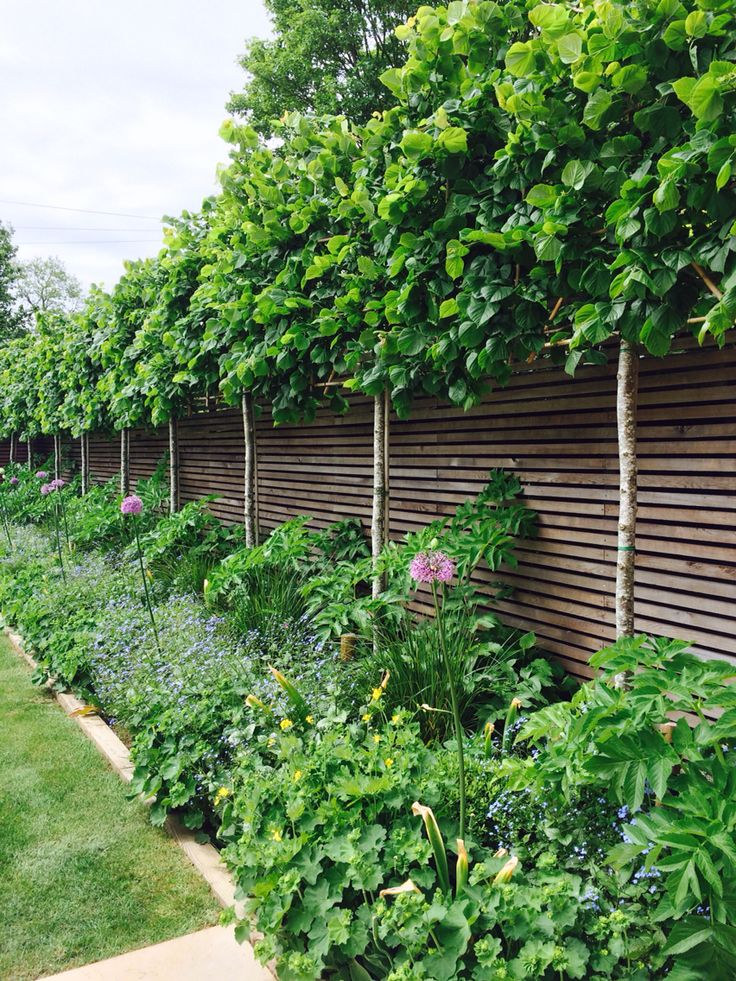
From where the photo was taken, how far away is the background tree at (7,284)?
81.3 feet

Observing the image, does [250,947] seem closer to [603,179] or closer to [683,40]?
[603,179]

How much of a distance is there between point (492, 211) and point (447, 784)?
8.20 ft

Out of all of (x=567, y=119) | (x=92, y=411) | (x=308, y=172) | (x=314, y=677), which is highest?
(x=308, y=172)

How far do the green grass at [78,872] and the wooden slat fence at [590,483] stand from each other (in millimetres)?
2167

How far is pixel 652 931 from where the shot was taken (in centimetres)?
182

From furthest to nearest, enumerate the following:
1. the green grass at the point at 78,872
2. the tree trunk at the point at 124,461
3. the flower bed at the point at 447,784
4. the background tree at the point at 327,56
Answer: the background tree at the point at 327,56
the tree trunk at the point at 124,461
the green grass at the point at 78,872
the flower bed at the point at 447,784

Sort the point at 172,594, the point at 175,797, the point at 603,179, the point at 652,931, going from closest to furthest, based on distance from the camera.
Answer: the point at 652,931 → the point at 603,179 → the point at 175,797 → the point at 172,594

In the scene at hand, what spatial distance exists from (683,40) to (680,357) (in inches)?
47.6

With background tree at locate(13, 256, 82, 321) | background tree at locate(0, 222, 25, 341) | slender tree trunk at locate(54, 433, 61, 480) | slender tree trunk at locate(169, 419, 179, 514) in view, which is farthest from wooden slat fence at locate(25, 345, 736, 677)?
background tree at locate(13, 256, 82, 321)

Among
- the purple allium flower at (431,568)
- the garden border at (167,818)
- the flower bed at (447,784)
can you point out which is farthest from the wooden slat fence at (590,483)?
the garden border at (167,818)

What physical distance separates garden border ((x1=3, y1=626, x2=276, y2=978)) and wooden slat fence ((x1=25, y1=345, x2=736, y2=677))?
77.8 inches

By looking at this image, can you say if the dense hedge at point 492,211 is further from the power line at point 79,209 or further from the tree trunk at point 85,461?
the power line at point 79,209

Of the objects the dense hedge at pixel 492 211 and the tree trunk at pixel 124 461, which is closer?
the dense hedge at pixel 492 211

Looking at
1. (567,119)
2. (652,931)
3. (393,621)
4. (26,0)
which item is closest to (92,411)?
(26,0)
